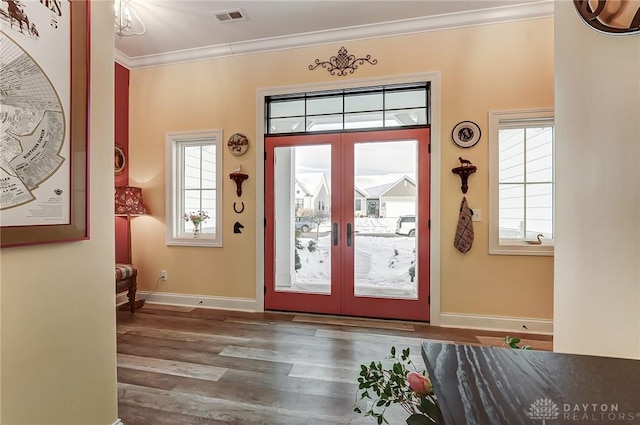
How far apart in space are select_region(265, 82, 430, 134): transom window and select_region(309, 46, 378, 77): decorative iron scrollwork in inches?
8.4

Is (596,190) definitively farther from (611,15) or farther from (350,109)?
(350,109)

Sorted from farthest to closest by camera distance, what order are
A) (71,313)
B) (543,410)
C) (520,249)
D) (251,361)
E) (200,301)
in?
(200,301) → (520,249) → (251,361) → (71,313) → (543,410)

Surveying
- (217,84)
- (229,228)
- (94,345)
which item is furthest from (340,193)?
(94,345)

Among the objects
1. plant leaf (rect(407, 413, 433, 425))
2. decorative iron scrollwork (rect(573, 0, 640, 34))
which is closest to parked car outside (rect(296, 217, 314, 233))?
decorative iron scrollwork (rect(573, 0, 640, 34))

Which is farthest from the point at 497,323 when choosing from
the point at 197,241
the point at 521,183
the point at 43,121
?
the point at 43,121

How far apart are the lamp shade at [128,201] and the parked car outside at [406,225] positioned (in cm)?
312

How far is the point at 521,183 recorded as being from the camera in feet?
9.57

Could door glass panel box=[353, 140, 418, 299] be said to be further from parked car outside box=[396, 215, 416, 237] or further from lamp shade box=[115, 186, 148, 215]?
lamp shade box=[115, 186, 148, 215]

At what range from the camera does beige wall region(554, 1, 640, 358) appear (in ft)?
3.18

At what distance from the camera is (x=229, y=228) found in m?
3.48

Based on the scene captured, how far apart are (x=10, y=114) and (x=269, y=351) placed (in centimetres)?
Result: 223

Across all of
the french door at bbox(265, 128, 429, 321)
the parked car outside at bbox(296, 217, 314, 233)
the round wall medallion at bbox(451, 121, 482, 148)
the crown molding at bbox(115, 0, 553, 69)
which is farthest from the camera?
the parked car outside at bbox(296, 217, 314, 233)

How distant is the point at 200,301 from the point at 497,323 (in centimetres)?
341

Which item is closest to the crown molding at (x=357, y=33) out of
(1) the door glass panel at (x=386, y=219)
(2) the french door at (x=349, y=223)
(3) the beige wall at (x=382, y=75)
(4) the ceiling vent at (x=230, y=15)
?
(3) the beige wall at (x=382, y=75)
